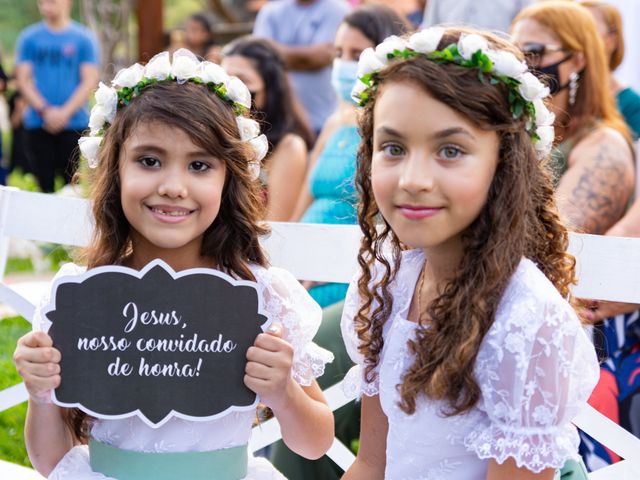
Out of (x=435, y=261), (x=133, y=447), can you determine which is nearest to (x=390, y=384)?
(x=435, y=261)

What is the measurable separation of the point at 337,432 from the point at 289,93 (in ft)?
6.33

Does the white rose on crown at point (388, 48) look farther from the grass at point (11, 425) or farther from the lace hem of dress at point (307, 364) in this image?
the grass at point (11, 425)

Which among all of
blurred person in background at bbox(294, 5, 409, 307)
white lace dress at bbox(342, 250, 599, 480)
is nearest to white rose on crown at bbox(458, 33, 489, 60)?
white lace dress at bbox(342, 250, 599, 480)

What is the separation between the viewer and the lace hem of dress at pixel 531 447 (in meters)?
1.66

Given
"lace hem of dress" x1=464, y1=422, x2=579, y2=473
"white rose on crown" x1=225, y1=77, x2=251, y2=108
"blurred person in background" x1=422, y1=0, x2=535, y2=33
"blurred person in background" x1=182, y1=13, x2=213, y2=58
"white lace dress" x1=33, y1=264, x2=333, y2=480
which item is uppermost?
"white rose on crown" x1=225, y1=77, x2=251, y2=108

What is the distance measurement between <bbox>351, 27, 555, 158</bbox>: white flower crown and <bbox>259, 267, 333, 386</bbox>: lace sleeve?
1.75ft

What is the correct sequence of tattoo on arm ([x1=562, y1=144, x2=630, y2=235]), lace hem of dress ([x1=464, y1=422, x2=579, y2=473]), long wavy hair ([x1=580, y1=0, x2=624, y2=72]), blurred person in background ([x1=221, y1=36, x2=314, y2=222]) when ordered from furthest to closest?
1. blurred person in background ([x1=221, y1=36, x2=314, y2=222])
2. long wavy hair ([x1=580, y1=0, x2=624, y2=72])
3. tattoo on arm ([x1=562, y1=144, x2=630, y2=235])
4. lace hem of dress ([x1=464, y1=422, x2=579, y2=473])

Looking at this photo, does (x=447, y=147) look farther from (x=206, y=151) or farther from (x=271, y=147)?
(x=271, y=147)

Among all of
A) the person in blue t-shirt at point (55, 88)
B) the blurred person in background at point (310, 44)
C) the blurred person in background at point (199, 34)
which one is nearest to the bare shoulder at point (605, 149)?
the blurred person in background at point (310, 44)

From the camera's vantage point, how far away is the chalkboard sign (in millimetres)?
1921

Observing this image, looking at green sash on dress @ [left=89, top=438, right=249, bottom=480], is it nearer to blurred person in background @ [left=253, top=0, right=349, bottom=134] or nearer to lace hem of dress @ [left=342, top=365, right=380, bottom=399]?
lace hem of dress @ [left=342, top=365, right=380, bottom=399]

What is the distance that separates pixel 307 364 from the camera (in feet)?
6.93

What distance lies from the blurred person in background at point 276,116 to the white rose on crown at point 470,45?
2430mm

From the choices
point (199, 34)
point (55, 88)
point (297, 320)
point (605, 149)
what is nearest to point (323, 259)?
point (297, 320)
